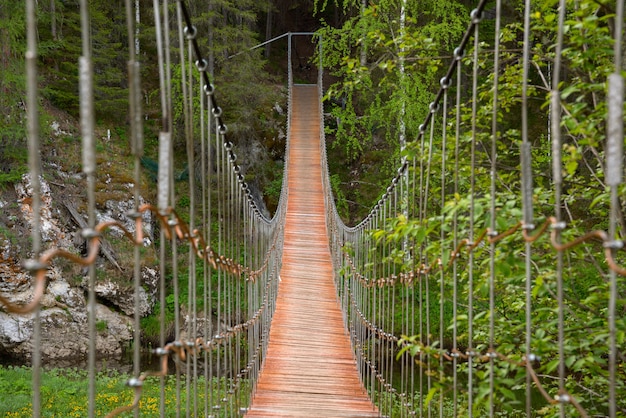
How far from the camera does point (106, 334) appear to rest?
8.00m

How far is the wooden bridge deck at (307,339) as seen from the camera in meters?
3.53

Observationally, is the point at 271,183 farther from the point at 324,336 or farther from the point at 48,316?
the point at 324,336

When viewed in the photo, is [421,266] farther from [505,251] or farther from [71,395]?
[71,395]

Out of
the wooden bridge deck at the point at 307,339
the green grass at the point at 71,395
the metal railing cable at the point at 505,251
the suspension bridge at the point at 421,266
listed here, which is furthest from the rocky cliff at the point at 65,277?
the metal railing cable at the point at 505,251

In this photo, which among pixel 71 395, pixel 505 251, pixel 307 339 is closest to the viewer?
pixel 505 251

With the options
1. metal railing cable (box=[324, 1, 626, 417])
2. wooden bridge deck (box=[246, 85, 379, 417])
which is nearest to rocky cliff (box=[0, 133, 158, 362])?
wooden bridge deck (box=[246, 85, 379, 417])

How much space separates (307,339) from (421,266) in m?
2.44

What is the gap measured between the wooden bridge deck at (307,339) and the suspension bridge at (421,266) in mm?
18

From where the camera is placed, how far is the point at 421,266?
7.75ft

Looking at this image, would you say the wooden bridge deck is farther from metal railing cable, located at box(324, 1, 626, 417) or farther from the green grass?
the green grass

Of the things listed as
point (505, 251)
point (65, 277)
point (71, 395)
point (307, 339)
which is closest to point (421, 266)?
point (505, 251)

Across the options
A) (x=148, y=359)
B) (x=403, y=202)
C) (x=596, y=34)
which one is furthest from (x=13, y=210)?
(x=596, y=34)

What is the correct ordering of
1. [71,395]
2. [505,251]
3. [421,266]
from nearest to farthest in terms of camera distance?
1. [505,251]
2. [421,266]
3. [71,395]

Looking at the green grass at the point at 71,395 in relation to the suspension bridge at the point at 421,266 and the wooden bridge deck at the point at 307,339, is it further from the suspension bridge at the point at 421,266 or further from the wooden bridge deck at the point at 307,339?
the wooden bridge deck at the point at 307,339
